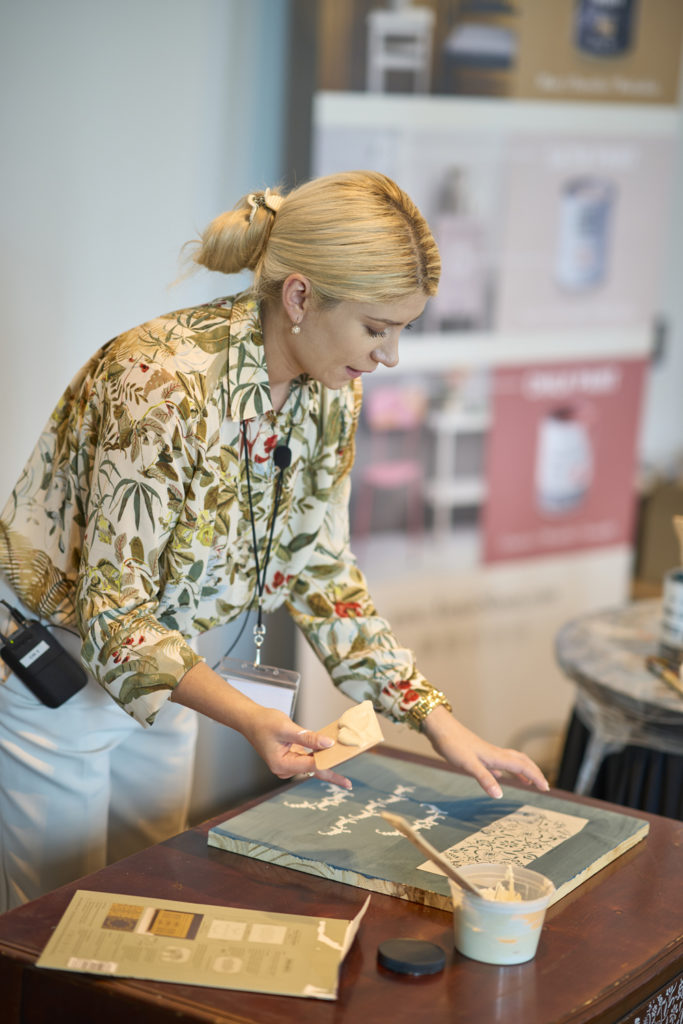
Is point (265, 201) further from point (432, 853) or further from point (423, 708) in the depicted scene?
point (432, 853)

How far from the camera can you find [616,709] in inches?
87.5

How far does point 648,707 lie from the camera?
214 centimetres

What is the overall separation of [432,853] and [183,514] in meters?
0.58

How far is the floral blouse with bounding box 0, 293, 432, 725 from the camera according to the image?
1475 millimetres

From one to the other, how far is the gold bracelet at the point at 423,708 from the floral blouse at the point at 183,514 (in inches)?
0.4

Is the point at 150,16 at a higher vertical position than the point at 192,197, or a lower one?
higher

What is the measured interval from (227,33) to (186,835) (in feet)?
6.59

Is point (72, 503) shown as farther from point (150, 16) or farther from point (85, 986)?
point (150, 16)

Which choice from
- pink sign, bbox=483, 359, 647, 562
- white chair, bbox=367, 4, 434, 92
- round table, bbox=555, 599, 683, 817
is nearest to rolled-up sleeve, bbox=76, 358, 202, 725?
round table, bbox=555, 599, 683, 817

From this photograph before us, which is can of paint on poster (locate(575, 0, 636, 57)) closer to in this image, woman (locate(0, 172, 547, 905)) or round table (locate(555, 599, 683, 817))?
round table (locate(555, 599, 683, 817))

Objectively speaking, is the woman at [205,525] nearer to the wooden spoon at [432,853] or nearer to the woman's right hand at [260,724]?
the woman's right hand at [260,724]

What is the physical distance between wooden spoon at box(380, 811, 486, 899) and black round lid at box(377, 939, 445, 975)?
0.27 feet

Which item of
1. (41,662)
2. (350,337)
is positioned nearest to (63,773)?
(41,662)

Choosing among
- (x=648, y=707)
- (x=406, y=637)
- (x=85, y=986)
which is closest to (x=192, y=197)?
A: (x=406, y=637)
